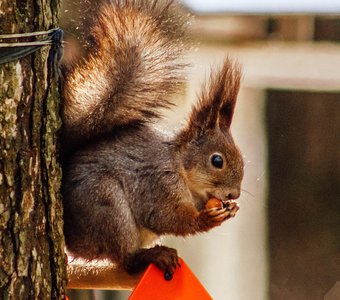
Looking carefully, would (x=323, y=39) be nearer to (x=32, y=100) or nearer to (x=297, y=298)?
(x=297, y=298)

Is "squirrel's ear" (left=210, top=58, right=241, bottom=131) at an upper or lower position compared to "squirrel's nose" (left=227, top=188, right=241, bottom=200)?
upper

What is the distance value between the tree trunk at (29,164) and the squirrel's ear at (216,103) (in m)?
0.41

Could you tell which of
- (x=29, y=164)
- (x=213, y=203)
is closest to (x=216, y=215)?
(x=213, y=203)

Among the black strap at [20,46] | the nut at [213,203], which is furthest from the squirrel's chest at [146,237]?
the black strap at [20,46]

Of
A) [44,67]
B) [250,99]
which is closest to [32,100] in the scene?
[44,67]

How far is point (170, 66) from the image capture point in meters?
1.64

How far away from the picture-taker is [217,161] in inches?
70.6

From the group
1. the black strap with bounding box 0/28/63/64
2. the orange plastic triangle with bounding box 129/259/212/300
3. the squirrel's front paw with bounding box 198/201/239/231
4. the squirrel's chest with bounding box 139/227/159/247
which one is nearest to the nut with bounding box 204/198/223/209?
the squirrel's front paw with bounding box 198/201/239/231

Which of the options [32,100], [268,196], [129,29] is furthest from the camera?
[268,196]

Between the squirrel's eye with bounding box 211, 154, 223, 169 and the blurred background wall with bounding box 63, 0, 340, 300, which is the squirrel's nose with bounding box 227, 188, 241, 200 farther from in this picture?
the blurred background wall with bounding box 63, 0, 340, 300

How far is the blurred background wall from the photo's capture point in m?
3.02

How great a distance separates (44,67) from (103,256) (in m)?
0.41

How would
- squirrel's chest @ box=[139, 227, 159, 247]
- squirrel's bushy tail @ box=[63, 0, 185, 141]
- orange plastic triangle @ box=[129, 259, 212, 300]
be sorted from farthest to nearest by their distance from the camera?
squirrel's chest @ box=[139, 227, 159, 247]
squirrel's bushy tail @ box=[63, 0, 185, 141]
orange plastic triangle @ box=[129, 259, 212, 300]

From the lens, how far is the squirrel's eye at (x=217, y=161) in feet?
5.87
